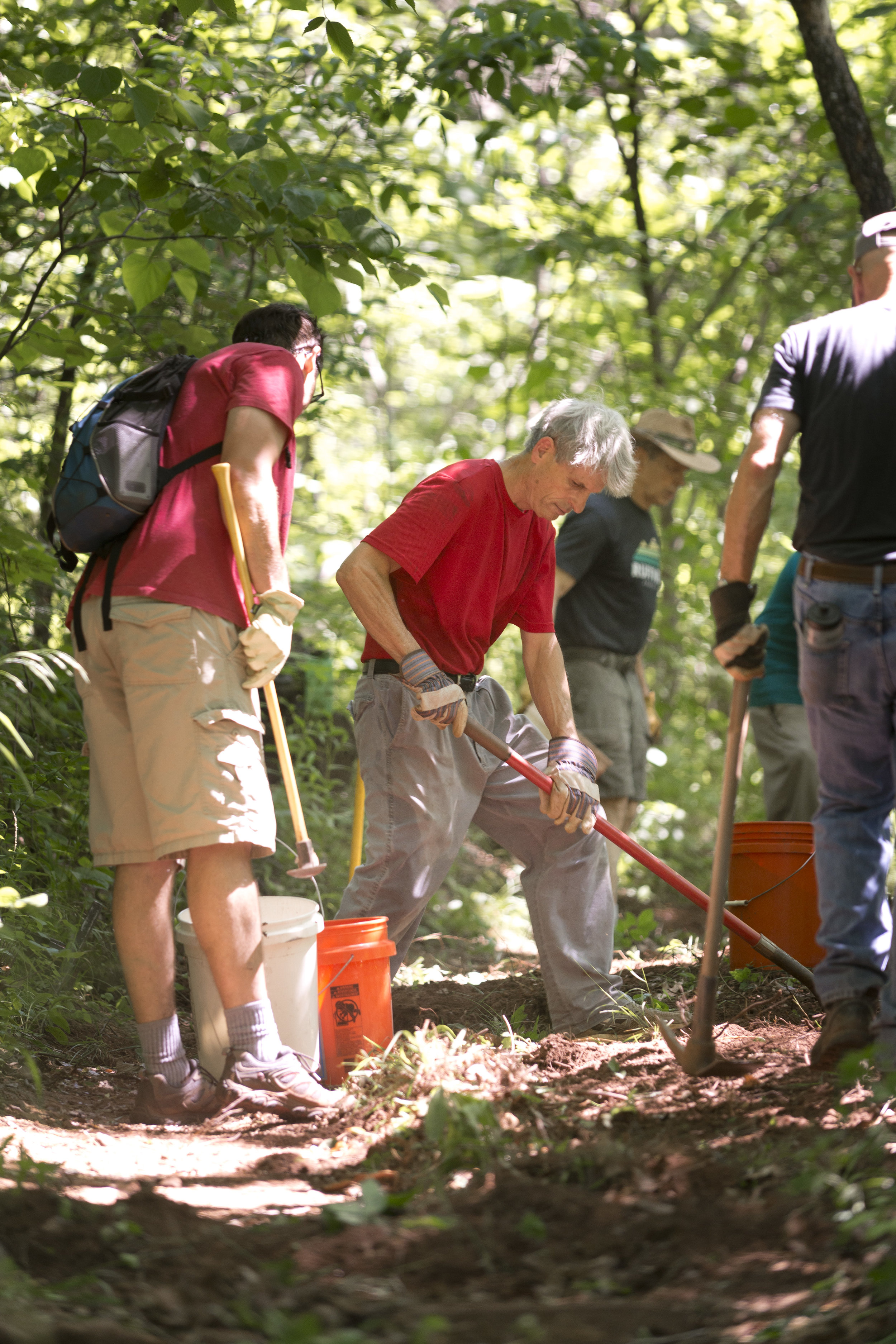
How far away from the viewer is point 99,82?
3422 millimetres

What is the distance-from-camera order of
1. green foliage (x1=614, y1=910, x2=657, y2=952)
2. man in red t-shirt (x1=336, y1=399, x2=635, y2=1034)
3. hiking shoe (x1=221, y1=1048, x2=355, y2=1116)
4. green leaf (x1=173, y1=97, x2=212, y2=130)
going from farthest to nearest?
1. green foliage (x1=614, y1=910, x2=657, y2=952)
2. green leaf (x1=173, y1=97, x2=212, y2=130)
3. man in red t-shirt (x1=336, y1=399, x2=635, y2=1034)
4. hiking shoe (x1=221, y1=1048, x2=355, y2=1116)

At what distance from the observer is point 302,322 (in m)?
3.30

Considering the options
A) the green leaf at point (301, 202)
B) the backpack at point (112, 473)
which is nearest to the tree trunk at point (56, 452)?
the green leaf at point (301, 202)

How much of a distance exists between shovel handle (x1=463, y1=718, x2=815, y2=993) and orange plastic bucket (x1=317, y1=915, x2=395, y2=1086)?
26.4 inches

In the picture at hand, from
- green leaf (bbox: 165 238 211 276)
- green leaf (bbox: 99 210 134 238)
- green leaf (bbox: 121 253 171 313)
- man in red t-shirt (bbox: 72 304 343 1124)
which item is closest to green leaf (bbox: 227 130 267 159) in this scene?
green leaf (bbox: 165 238 211 276)

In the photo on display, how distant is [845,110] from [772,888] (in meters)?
3.30

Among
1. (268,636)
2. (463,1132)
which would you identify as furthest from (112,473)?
(463,1132)

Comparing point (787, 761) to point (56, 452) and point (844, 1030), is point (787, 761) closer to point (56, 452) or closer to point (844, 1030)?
point (844, 1030)

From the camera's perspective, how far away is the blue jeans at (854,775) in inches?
108

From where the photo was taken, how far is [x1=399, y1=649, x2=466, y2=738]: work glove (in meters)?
3.23

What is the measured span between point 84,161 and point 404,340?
9957 mm

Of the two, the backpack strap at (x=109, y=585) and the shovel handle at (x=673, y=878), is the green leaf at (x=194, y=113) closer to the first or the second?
the backpack strap at (x=109, y=585)

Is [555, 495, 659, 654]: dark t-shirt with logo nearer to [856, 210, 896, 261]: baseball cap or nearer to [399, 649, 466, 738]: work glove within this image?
[399, 649, 466, 738]: work glove

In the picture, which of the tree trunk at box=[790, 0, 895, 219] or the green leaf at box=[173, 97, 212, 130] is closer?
the green leaf at box=[173, 97, 212, 130]
